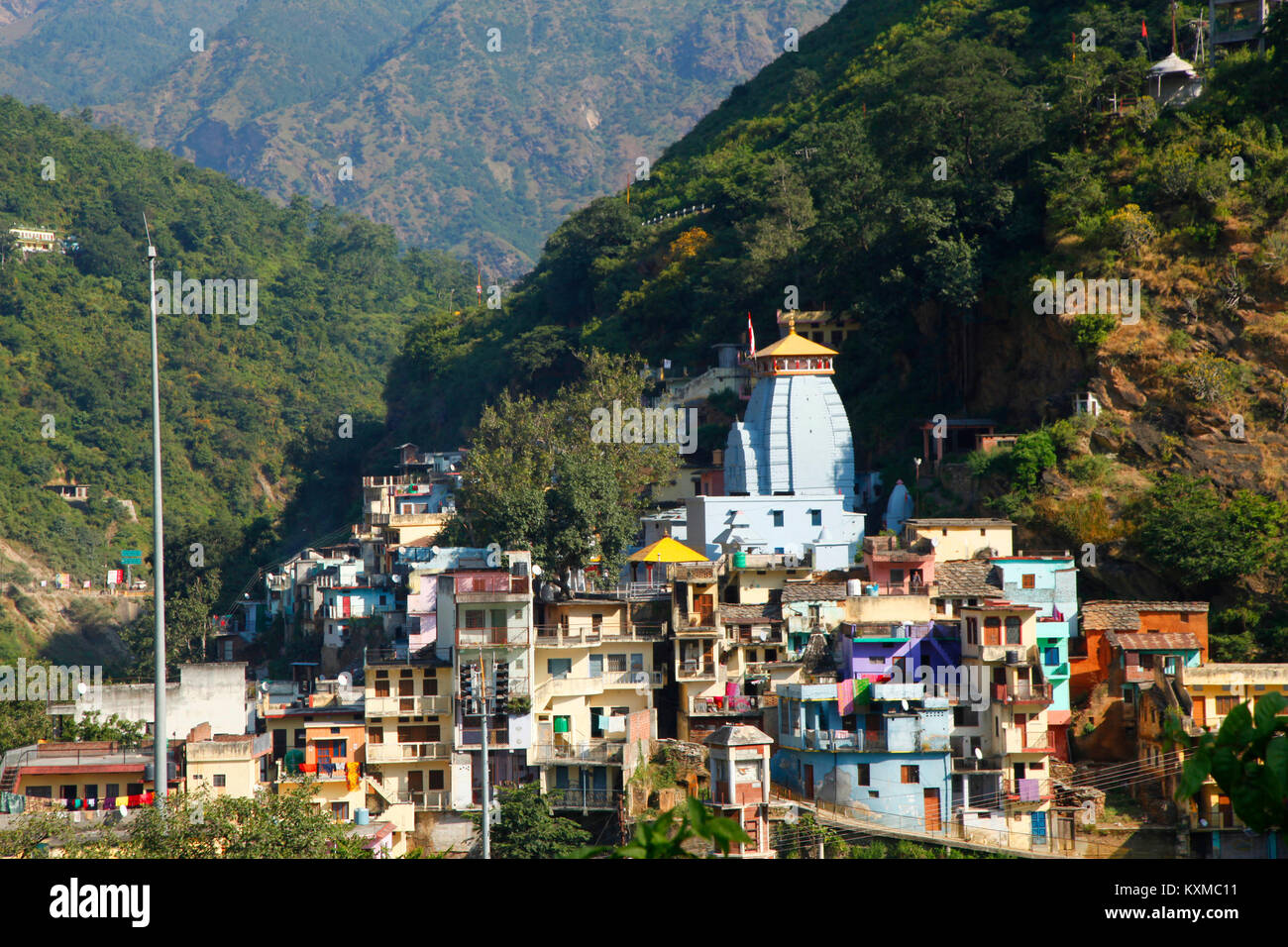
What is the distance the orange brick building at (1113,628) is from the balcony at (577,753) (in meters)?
11.7

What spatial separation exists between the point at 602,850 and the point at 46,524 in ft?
311

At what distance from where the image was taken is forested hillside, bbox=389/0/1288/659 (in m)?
44.2

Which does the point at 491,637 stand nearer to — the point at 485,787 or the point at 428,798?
the point at 428,798

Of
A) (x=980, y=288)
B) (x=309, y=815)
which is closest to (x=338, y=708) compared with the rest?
(x=309, y=815)

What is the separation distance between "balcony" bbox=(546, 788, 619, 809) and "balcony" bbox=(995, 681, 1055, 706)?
30.2 ft

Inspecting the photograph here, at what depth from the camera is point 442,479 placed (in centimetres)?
7275

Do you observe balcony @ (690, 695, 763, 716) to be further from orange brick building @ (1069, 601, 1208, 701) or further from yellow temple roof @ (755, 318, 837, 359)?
yellow temple roof @ (755, 318, 837, 359)

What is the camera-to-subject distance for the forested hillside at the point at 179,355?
93.9m

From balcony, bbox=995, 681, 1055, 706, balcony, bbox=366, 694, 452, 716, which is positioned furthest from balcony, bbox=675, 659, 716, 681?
balcony, bbox=995, 681, 1055, 706

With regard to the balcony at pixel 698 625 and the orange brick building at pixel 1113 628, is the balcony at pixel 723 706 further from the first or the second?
the orange brick building at pixel 1113 628

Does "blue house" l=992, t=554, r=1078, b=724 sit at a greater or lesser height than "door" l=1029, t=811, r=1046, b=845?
greater

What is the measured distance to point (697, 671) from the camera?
132 feet

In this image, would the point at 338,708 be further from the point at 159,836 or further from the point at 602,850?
the point at 602,850

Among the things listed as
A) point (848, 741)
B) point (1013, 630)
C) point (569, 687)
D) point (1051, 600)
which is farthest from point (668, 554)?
point (1013, 630)
